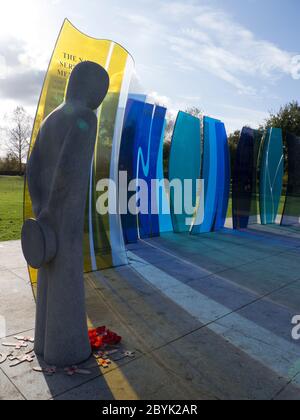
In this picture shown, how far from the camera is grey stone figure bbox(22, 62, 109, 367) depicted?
3355 millimetres

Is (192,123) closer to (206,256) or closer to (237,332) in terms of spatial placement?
(206,256)

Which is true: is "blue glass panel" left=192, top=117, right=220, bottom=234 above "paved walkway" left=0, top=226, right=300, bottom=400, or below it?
above

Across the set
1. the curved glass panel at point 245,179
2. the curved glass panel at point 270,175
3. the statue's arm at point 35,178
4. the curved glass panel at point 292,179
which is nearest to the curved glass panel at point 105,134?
the statue's arm at point 35,178

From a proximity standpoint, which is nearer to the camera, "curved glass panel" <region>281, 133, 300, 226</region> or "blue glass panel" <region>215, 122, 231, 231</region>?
"blue glass panel" <region>215, 122, 231, 231</region>

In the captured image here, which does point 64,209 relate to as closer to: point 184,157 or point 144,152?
point 144,152

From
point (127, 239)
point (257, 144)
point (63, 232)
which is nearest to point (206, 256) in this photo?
point (127, 239)

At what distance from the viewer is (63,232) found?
3.44 m

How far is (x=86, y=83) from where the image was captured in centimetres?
351

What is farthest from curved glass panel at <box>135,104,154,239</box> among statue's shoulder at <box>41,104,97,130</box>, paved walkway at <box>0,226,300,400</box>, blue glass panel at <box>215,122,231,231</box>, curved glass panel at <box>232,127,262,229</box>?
statue's shoulder at <box>41,104,97,130</box>

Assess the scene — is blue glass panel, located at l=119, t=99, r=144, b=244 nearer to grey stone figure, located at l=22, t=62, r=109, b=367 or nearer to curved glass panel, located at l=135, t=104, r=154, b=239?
curved glass panel, located at l=135, t=104, r=154, b=239

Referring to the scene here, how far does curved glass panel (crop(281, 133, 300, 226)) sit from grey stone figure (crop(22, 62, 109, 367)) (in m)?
12.5

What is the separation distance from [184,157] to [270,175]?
5378 mm

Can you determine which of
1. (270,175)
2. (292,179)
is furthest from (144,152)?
(292,179)

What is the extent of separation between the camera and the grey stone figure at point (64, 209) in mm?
3355
